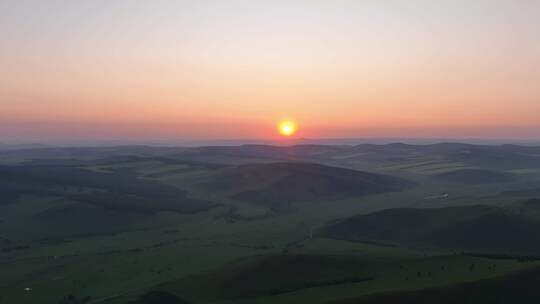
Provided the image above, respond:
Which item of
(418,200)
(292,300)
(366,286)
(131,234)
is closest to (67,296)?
(292,300)

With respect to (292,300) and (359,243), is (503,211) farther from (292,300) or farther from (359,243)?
(292,300)

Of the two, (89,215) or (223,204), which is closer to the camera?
(89,215)

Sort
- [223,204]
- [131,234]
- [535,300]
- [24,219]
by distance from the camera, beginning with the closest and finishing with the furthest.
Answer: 1. [535,300]
2. [131,234]
3. [24,219]
4. [223,204]

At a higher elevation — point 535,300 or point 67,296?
point 535,300

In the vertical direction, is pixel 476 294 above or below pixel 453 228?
above

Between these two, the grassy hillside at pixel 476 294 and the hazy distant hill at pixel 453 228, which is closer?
the grassy hillside at pixel 476 294

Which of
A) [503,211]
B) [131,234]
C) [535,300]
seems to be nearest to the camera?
[535,300]

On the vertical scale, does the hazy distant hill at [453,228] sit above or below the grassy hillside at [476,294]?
below

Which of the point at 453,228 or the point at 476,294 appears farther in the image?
the point at 453,228
